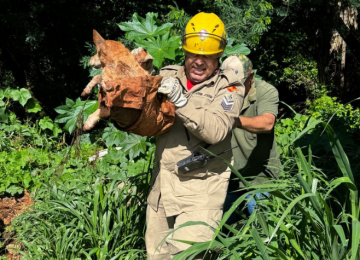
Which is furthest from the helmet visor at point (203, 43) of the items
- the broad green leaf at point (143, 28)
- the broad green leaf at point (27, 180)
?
the broad green leaf at point (27, 180)

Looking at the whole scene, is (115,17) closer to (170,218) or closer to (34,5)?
(34,5)

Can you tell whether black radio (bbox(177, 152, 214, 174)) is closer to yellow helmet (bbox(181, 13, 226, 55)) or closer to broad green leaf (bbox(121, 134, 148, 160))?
yellow helmet (bbox(181, 13, 226, 55))

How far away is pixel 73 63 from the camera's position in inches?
284

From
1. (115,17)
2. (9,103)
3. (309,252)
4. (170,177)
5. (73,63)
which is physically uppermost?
(115,17)

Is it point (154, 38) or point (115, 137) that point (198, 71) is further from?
point (115, 137)

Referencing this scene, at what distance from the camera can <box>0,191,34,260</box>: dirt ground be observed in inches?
171

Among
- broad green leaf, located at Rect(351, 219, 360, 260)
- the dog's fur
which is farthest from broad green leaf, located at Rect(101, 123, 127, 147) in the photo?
broad green leaf, located at Rect(351, 219, 360, 260)

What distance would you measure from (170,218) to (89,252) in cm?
72

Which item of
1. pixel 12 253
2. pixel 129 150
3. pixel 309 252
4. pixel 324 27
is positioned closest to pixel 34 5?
pixel 129 150

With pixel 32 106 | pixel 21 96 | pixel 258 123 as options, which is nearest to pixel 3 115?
pixel 21 96

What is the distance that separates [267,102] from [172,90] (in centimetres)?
132

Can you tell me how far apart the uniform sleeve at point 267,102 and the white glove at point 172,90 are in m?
1.18

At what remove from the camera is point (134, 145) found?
5.38 m

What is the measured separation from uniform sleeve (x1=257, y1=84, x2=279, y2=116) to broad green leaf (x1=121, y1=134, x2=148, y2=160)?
74.3 inches
